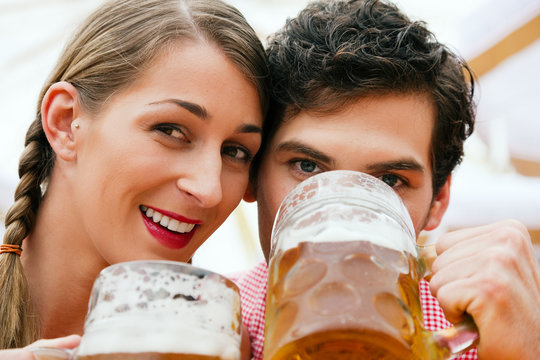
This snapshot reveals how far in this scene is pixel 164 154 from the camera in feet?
3.42

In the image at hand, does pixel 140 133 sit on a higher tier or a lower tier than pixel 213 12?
lower

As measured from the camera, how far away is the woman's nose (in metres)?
0.99

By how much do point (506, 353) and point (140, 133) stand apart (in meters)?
0.70

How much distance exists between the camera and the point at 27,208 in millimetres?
1272

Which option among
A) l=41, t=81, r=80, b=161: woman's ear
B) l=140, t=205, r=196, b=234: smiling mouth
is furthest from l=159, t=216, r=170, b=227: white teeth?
l=41, t=81, r=80, b=161: woman's ear

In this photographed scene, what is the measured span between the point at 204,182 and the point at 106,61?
37 centimetres

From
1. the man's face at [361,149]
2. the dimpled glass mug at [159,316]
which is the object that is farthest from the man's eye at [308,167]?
the dimpled glass mug at [159,316]

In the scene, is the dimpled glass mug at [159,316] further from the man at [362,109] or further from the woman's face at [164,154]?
the man at [362,109]

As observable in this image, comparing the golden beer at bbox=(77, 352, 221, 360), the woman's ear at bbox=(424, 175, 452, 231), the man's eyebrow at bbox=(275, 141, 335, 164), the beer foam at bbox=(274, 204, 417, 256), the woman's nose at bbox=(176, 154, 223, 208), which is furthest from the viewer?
the woman's ear at bbox=(424, 175, 452, 231)

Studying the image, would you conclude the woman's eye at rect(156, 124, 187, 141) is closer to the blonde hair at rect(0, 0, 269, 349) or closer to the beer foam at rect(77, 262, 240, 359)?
the blonde hair at rect(0, 0, 269, 349)

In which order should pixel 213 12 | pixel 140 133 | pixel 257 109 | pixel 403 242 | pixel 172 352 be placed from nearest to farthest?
1. pixel 172 352
2. pixel 403 242
3. pixel 140 133
4. pixel 257 109
5. pixel 213 12

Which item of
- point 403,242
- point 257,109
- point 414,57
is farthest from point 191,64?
point 403,242

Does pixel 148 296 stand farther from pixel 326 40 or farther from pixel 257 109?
pixel 326 40

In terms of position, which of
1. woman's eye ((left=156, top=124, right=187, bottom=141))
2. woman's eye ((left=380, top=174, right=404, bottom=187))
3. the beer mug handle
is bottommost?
woman's eye ((left=380, top=174, right=404, bottom=187))
